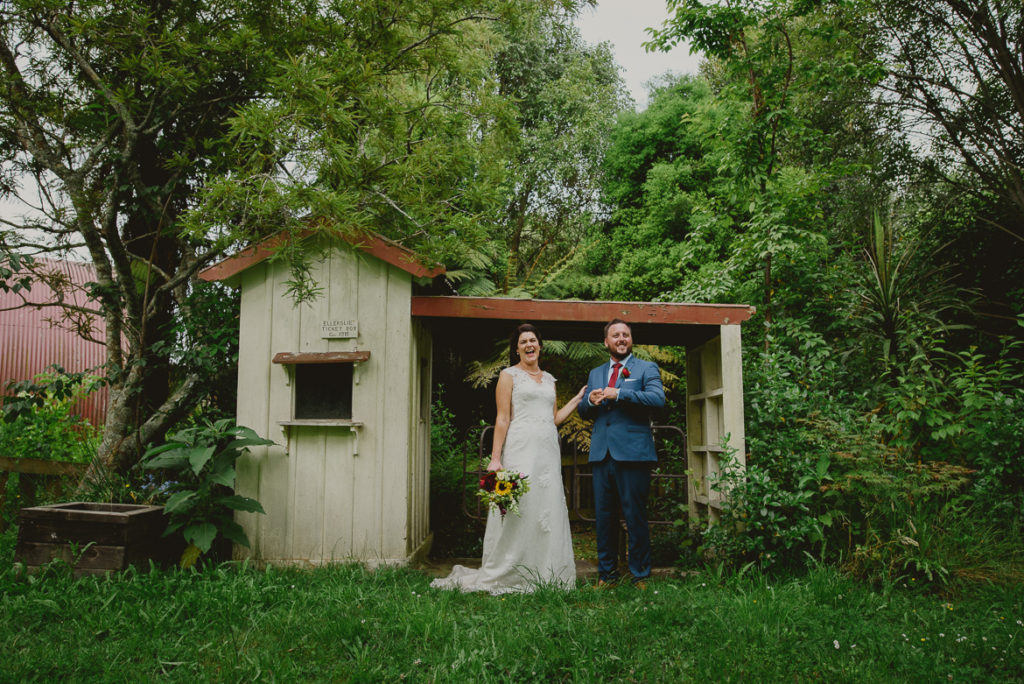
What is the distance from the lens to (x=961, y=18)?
852 centimetres

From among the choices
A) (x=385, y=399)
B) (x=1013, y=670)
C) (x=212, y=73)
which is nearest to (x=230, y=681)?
(x=385, y=399)

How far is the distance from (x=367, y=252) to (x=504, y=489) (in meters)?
2.37

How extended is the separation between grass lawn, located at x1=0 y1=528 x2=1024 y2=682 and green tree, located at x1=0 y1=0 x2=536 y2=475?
220 centimetres

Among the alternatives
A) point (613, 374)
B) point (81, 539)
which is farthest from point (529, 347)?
point (81, 539)

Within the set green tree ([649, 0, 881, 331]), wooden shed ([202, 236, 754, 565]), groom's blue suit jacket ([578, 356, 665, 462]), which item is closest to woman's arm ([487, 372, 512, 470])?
groom's blue suit jacket ([578, 356, 665, 462])

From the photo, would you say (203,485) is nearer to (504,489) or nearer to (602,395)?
(504,489)

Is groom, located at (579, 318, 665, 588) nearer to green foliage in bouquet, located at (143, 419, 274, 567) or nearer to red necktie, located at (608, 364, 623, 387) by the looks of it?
red necktie, located at (608, 364, 623, 387)

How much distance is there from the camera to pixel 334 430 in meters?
5.32

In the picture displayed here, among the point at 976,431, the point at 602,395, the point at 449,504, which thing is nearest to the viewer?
the point at 602,395

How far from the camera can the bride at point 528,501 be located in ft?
15.3

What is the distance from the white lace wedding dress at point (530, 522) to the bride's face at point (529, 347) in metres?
0.15

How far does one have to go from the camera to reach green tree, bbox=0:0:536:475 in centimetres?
Answer: 466

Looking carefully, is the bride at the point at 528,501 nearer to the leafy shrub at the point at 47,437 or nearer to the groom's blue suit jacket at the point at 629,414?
the groom's blue suit jacket at the point at 629,414

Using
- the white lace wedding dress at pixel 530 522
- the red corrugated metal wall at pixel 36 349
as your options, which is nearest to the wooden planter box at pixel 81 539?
the white lace wedding dress at pixel 530 522
